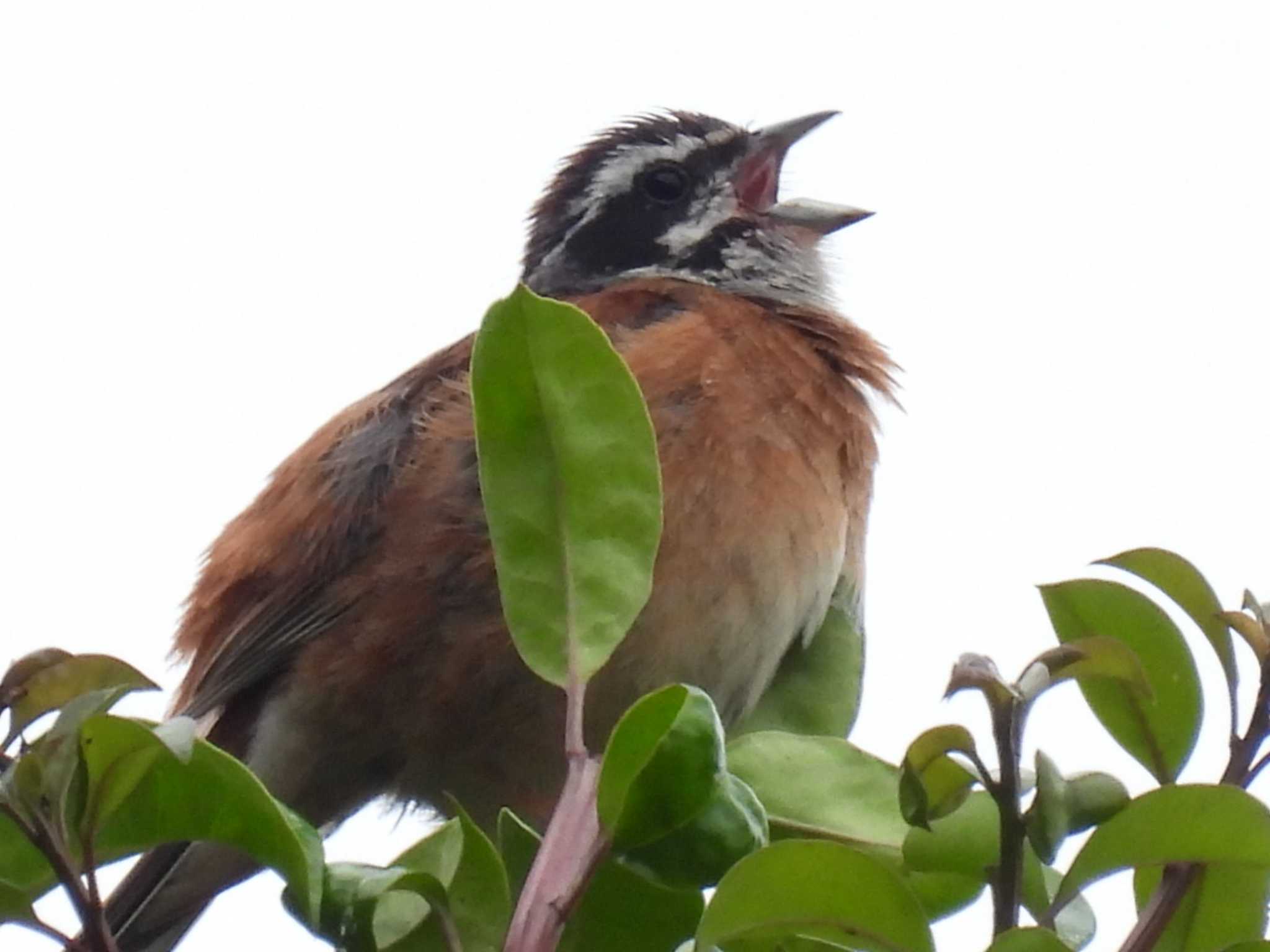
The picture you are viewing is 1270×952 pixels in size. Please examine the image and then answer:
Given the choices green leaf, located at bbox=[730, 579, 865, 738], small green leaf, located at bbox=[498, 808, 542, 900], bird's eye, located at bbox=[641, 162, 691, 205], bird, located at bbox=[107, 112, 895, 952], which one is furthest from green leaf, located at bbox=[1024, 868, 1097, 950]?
bird's eye, located at bbox=[641, 162, 691, 205]

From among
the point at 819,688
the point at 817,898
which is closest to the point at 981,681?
the point at 817,898

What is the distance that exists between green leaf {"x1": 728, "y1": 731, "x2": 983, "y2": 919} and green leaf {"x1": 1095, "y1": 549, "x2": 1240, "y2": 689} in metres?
0.31

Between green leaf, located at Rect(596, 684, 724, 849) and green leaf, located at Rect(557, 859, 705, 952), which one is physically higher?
green leaf, located at Rect(596, 684, 724, 849)

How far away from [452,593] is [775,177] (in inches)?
67.1

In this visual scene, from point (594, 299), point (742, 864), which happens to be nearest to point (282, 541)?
point (594, 299)

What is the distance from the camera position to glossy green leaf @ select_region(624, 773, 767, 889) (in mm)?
1491

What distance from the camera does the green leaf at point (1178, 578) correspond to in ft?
5.42

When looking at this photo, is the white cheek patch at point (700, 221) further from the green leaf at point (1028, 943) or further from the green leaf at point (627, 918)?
the green leaf at point (1028, 943)

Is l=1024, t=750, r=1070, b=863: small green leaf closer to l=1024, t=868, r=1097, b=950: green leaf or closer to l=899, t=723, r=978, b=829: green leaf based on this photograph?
l=899, t=723, r=978, b=829: green leaf

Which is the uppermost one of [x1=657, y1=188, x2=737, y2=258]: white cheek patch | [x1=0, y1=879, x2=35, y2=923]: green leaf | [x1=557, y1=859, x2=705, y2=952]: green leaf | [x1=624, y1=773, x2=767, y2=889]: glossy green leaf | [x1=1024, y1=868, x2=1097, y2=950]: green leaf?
[x1=657, y1=188, x2=737, y2=258]: white cheek patch

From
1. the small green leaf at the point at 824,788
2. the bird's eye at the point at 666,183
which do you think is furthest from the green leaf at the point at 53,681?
the bird's eye at the point at 666,183

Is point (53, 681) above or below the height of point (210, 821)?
above

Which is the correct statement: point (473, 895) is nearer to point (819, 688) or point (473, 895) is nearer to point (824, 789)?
point (824, 789)

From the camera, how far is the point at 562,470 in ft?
5.49
